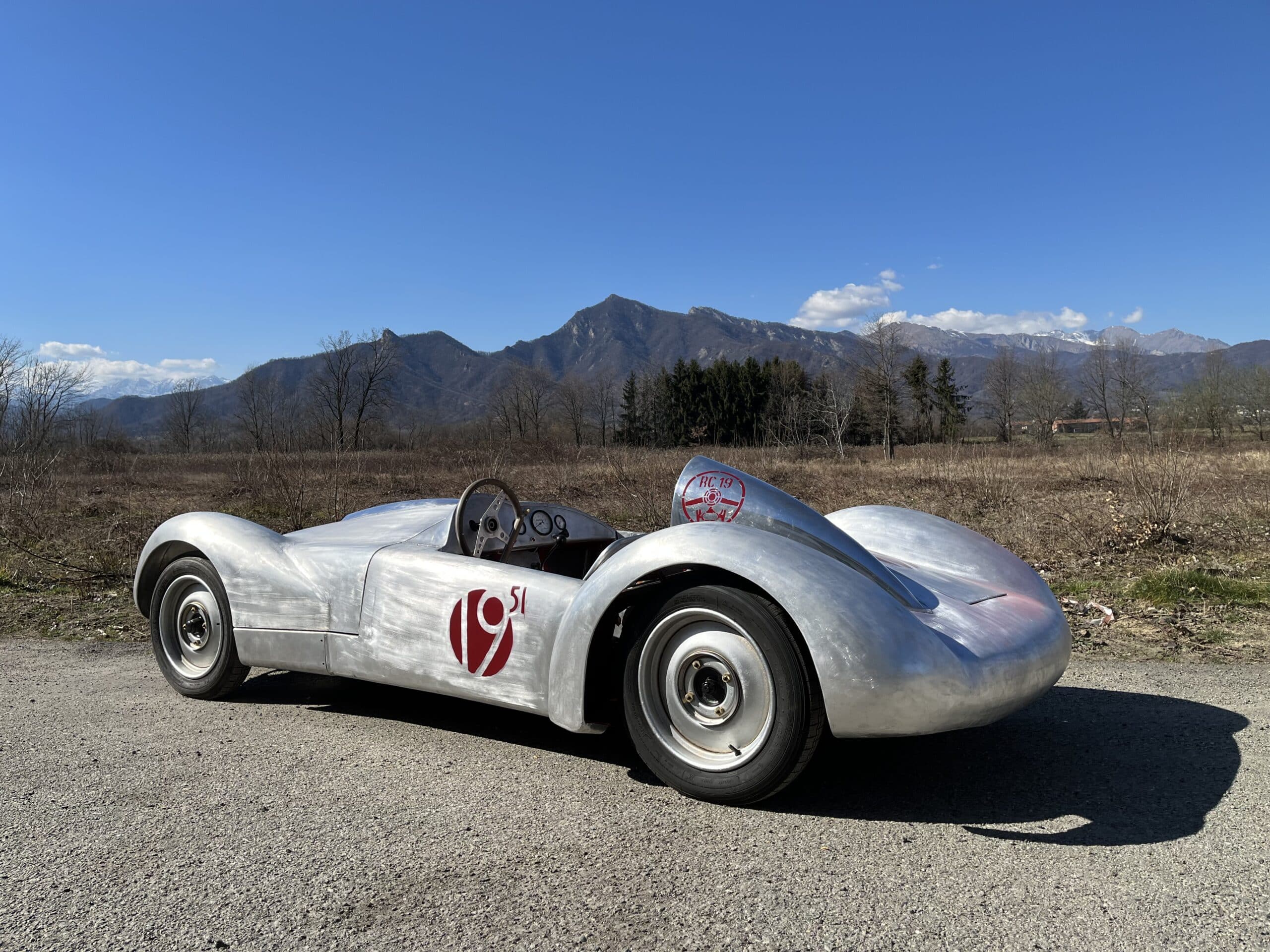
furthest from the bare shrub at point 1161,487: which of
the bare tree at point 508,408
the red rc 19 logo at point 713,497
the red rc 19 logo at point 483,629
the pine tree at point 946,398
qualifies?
the bare tree at point 508,408

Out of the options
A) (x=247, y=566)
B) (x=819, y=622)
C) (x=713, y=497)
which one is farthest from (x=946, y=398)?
(x=819, y=622)

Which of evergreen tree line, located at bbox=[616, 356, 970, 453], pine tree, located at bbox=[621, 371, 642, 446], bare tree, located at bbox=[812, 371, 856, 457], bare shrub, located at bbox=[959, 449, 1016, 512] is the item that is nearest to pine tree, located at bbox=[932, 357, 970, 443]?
evergreen tree line, located at bbox=[616, 356, 970, 453]

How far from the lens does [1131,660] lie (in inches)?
204

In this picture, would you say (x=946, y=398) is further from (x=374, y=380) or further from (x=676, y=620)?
(x=676, y=620)

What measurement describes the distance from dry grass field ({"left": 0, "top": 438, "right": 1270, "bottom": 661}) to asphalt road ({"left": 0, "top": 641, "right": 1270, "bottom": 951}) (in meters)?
2.56

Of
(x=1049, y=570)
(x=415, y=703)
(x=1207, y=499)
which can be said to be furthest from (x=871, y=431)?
→ (x=415, y=703)

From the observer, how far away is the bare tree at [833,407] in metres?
46.6

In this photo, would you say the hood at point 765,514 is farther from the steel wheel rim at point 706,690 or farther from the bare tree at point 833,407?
the bare tree at point 833,407

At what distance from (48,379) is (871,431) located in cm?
4938

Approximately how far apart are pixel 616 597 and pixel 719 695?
0.52 m

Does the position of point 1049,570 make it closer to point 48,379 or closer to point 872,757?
point 872,757

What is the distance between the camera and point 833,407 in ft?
163

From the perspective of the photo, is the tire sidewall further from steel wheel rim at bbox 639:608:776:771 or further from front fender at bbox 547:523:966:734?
steel wheel rim at bbox 639:608:776:771

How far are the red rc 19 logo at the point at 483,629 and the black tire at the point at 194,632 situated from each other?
1516 mm
